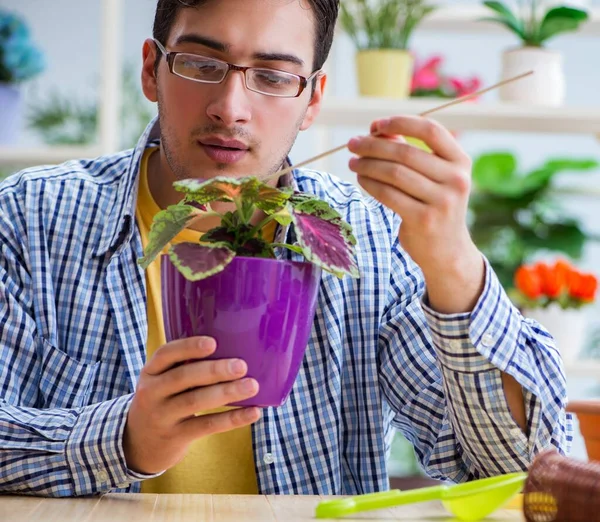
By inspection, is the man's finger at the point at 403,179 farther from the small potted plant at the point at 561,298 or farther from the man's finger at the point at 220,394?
the small potted plant at the point at 561,298

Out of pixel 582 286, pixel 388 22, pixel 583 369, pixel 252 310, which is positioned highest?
pixel 388 22

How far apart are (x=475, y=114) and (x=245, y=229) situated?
1.65m

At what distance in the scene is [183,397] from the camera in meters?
0.96

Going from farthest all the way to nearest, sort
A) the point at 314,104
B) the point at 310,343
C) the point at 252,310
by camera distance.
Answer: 1. the point at 314,104
2. the point at 310,343
3. the point at 252,310

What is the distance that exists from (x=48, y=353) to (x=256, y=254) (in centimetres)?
62

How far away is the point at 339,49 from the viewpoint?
9.71 feet

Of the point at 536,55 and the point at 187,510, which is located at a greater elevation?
the point at 536,55

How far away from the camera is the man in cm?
114

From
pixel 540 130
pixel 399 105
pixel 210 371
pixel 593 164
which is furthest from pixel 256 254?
pixel 593 164

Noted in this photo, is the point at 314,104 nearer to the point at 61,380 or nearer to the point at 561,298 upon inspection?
the point at 61,380

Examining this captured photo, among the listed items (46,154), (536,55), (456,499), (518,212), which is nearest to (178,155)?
(456,499)

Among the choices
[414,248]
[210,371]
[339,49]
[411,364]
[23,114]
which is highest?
[339,49]

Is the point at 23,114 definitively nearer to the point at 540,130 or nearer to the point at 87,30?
the point at 87,30

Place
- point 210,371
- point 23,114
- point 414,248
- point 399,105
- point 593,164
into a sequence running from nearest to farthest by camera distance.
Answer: point 210,371 < point 414,248 < point 399,105 < point 23,114 < point 593,164
